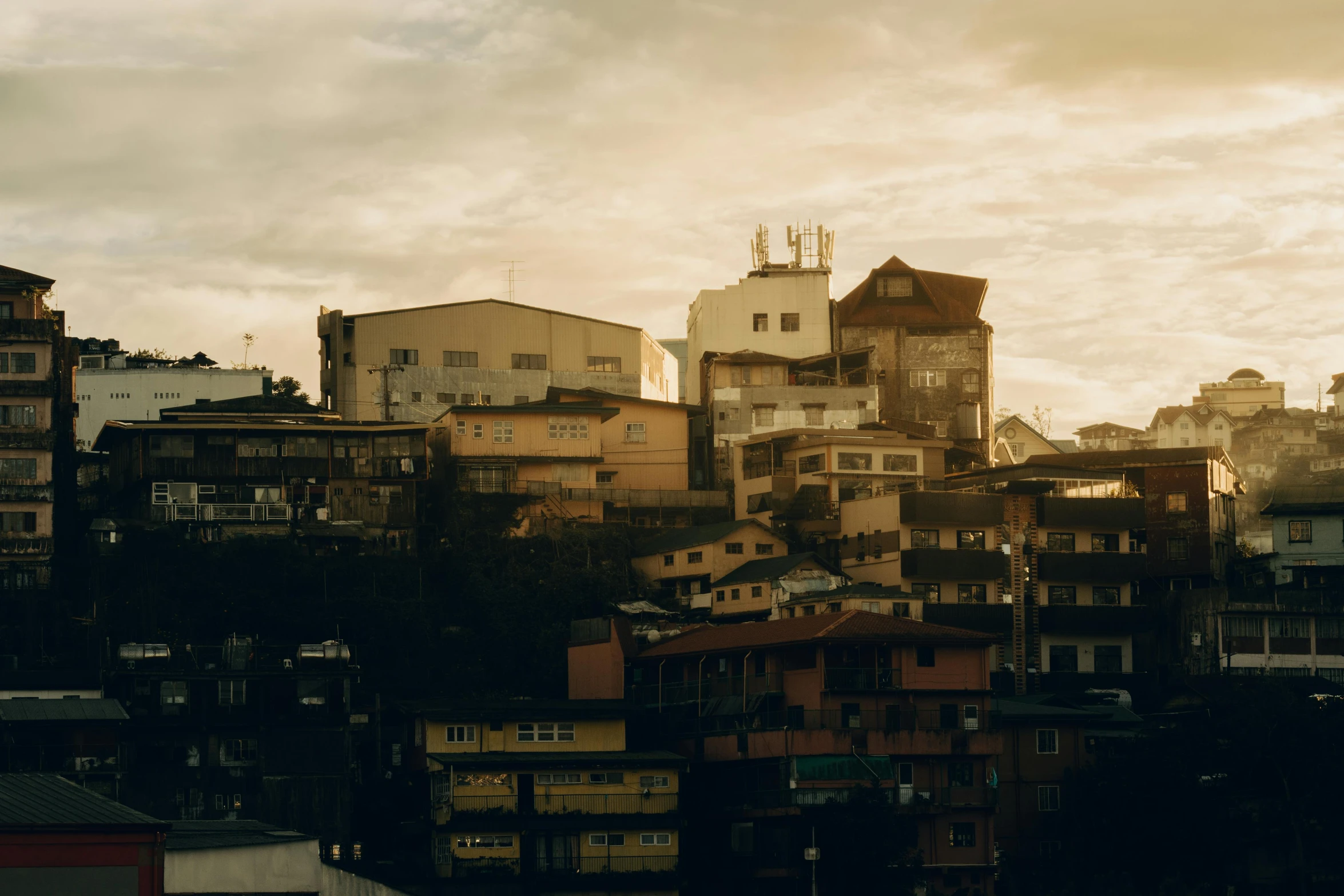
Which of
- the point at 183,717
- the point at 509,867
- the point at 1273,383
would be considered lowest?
the point at 509,867

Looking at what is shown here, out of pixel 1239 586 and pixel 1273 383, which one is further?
pixel 1273 383

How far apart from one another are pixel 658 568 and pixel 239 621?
18245mm

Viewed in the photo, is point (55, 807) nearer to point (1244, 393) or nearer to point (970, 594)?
point (970, 594)

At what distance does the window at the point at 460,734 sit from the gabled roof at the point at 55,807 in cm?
1796

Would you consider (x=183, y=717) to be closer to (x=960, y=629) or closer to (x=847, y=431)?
(x=960, y=629)

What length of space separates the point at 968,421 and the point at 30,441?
45289mm

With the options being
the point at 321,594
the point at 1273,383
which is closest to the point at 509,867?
the point at 321,594

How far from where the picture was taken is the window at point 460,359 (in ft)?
310

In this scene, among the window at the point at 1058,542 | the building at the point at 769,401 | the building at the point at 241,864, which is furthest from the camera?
the building at the point at 769,401

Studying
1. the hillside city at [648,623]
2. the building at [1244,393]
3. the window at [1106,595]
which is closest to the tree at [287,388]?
the hillside city at [648,623]

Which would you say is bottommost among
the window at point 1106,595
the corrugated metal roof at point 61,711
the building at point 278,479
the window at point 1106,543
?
the corrugated metal roof at point 61,711

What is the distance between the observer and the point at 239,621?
71.1 metres

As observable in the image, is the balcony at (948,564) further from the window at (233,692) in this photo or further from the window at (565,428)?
the window at (233,692)

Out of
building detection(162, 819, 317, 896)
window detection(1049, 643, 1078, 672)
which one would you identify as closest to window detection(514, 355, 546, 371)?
window detection(1049, 643, 1078, 672)
